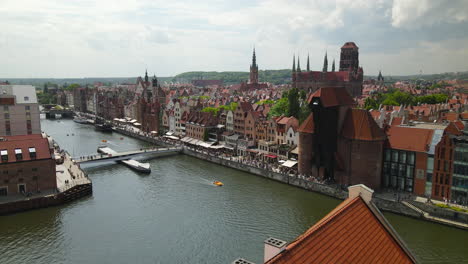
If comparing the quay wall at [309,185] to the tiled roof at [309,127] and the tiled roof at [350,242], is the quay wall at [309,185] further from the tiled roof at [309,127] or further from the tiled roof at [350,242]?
the tiled roof at [350,242]

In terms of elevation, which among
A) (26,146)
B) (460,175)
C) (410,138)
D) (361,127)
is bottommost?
(460,175)

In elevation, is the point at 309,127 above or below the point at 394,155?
above

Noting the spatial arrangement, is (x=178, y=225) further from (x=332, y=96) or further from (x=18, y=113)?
(x=18, y=113)

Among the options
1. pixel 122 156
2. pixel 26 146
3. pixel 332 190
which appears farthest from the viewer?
pixel 122 156

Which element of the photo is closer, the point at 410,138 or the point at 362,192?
the point at 362,192

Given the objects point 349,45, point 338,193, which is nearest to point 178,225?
point 338,193

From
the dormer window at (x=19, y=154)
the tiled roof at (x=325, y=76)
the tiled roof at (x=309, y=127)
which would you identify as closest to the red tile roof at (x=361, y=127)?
the tiled roof at (x=309, y=127)

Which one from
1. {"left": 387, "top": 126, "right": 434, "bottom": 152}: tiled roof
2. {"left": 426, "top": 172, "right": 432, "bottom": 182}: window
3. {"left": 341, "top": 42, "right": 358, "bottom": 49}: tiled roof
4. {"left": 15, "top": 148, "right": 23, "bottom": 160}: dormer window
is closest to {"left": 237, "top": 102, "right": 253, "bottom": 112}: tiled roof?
{"left": 387, "top": 126, "right": 434, "bottom": 152}: tiled roof

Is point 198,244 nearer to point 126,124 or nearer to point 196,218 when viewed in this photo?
point 196,218
